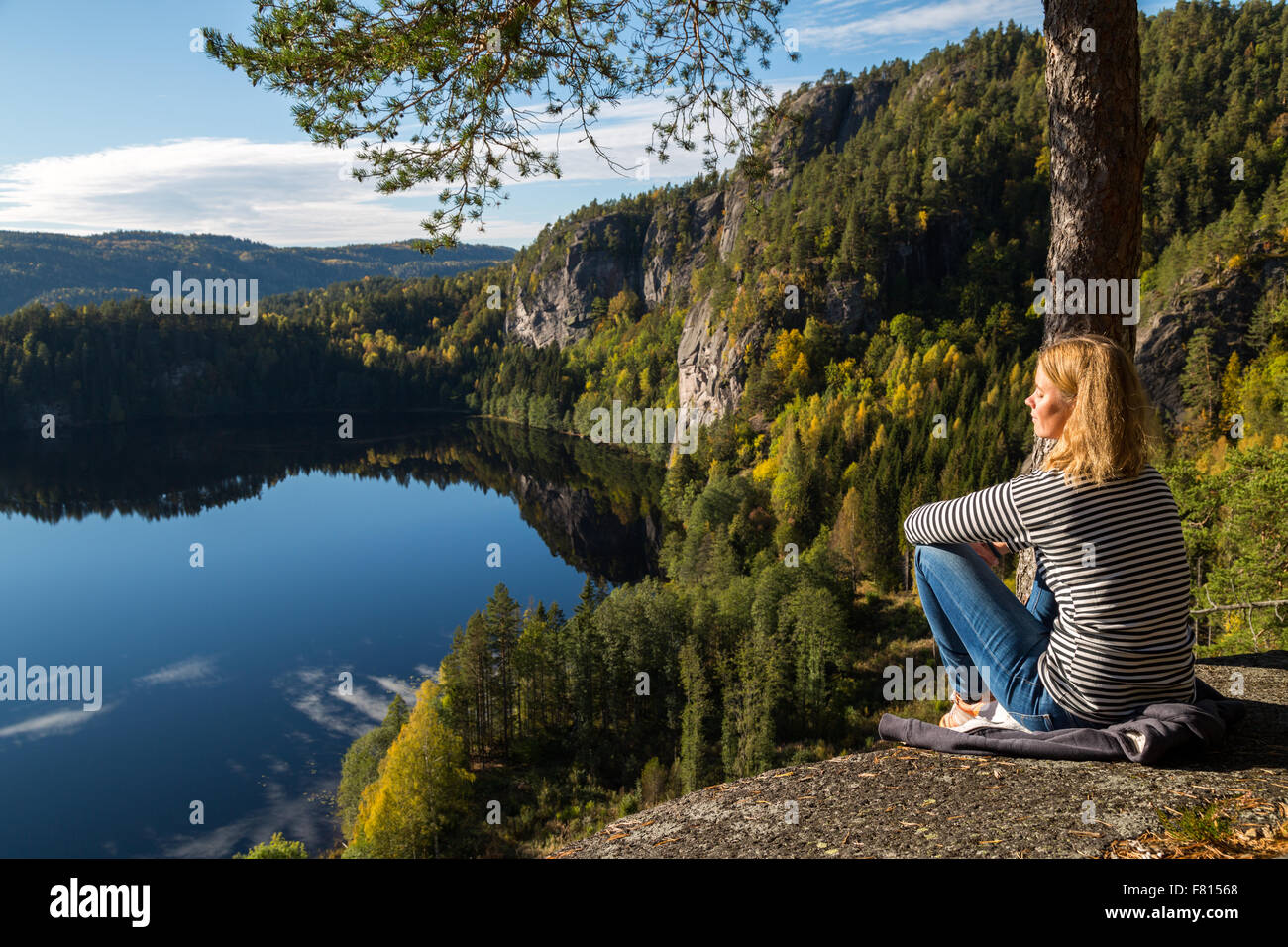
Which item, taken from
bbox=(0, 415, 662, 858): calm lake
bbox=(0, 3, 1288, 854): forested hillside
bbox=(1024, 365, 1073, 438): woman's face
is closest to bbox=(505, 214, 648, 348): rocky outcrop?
bbox=(0, 3, 1288, 854): forested hillside

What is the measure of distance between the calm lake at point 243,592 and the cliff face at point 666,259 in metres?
20.4

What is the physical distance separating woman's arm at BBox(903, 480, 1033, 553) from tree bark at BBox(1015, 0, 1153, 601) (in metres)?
1.59

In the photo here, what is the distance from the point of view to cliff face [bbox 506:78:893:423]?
9723 centimetres

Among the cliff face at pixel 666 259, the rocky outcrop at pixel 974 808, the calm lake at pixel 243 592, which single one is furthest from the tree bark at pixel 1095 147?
the cliff face at pixel 666 259

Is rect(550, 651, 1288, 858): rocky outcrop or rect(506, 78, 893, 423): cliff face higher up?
rect(506, 78, 893, 423): cliff face

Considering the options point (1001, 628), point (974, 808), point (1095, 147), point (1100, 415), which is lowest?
point (974, 808)

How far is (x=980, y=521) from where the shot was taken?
349cm

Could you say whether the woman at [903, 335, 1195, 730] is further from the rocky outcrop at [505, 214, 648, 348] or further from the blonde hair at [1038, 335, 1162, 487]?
the rocky outcrop at [505, 214, 648, 348]

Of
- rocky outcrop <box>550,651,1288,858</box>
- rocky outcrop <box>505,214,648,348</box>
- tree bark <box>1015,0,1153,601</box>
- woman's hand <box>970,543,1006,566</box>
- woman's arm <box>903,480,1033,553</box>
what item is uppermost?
Answer: rocky outcrop <box>505,214,648,348</box>

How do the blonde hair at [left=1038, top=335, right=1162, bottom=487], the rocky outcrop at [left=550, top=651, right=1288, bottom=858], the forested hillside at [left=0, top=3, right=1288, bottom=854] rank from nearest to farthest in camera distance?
1. the rocky outcrop at [left=550, top=651, right=1288, bottom=858]
2. the blonde hair at [left=1038, top=335, right=1162, bottom=487]
3. the forested hillside at [left=0, top=3, right=1288, bottom=854]

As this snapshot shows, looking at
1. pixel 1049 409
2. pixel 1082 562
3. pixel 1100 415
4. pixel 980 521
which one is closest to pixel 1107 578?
pixel 1082 562

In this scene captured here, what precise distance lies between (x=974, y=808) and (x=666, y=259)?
154 metres

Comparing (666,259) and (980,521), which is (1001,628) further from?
(666,259)

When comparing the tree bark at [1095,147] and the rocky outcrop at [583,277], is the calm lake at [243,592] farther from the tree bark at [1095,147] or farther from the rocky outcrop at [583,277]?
the rocky outcrop at [583,277]
